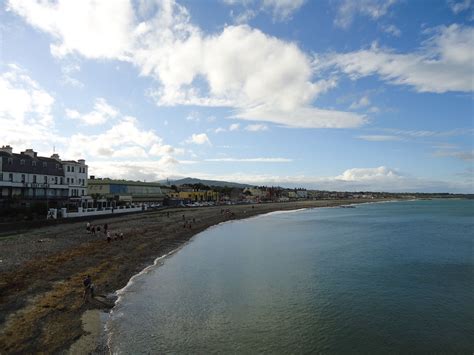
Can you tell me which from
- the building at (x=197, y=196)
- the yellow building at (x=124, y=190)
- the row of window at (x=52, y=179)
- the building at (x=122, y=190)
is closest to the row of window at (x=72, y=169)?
the row of window at (x=52, y=179)

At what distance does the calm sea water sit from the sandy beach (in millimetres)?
1446

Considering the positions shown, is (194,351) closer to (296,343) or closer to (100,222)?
(296,343)

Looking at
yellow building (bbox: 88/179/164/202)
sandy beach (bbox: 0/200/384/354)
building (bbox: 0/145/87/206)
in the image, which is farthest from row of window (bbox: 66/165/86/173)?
sandy beach (bbox: 0/200/384/354)

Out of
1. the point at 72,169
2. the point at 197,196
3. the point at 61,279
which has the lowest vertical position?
the point at 61,279

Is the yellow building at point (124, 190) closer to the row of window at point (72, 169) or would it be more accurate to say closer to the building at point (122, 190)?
the building at point (122, 190)

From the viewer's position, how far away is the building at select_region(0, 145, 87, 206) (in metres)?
52.7

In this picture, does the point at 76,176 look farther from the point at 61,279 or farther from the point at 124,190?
the point at 61,279

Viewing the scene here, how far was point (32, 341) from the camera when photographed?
46.8 feet

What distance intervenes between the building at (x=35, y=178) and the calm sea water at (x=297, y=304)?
106 ft

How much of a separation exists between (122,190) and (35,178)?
30814 millimetres

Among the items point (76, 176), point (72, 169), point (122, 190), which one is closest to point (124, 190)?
point (122, 190)

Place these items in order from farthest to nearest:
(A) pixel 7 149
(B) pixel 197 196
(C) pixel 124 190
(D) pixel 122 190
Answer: (B) pixel 197 196, (C) pixel 124 190, (D) pixel 122 190, (A) pixel 7 149

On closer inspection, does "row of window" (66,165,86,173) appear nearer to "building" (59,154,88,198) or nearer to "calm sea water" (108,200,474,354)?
"building" (59,154,88,198)

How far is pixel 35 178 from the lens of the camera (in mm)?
57469
